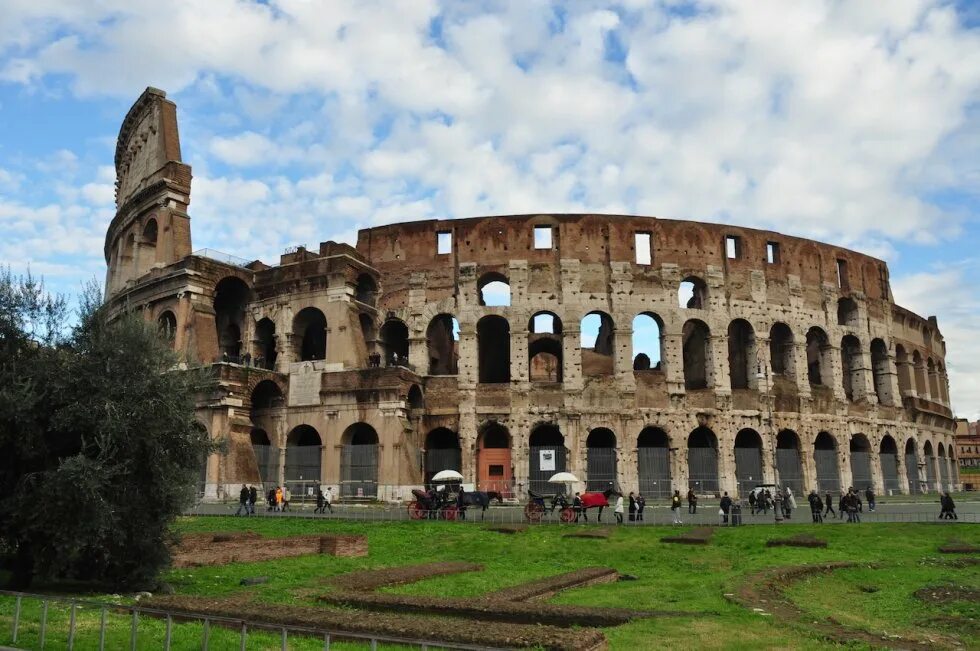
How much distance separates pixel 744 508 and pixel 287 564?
21.0 m

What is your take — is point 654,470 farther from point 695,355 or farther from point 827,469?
point 827,469

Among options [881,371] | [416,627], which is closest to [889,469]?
[881,371]

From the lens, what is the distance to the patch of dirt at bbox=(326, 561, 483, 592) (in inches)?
473

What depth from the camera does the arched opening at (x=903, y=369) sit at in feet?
142

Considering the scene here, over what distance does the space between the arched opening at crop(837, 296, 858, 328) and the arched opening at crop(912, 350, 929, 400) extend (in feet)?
22.3

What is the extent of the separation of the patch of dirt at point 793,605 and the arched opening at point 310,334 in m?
25.5

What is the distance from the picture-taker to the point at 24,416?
1110 cm

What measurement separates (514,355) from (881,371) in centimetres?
2122

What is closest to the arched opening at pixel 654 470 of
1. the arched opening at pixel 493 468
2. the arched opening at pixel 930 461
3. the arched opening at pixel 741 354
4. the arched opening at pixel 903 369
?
the arched opening at pixel 493 468

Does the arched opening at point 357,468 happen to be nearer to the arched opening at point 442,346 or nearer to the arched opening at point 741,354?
the arched opening at point 442,346

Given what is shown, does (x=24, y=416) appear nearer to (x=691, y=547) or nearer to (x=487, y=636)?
(x=487, y=636)

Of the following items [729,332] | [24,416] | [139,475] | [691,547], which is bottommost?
[691,547]

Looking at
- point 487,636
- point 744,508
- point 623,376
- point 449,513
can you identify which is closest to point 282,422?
point 449,513

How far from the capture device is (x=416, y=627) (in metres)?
7.75
